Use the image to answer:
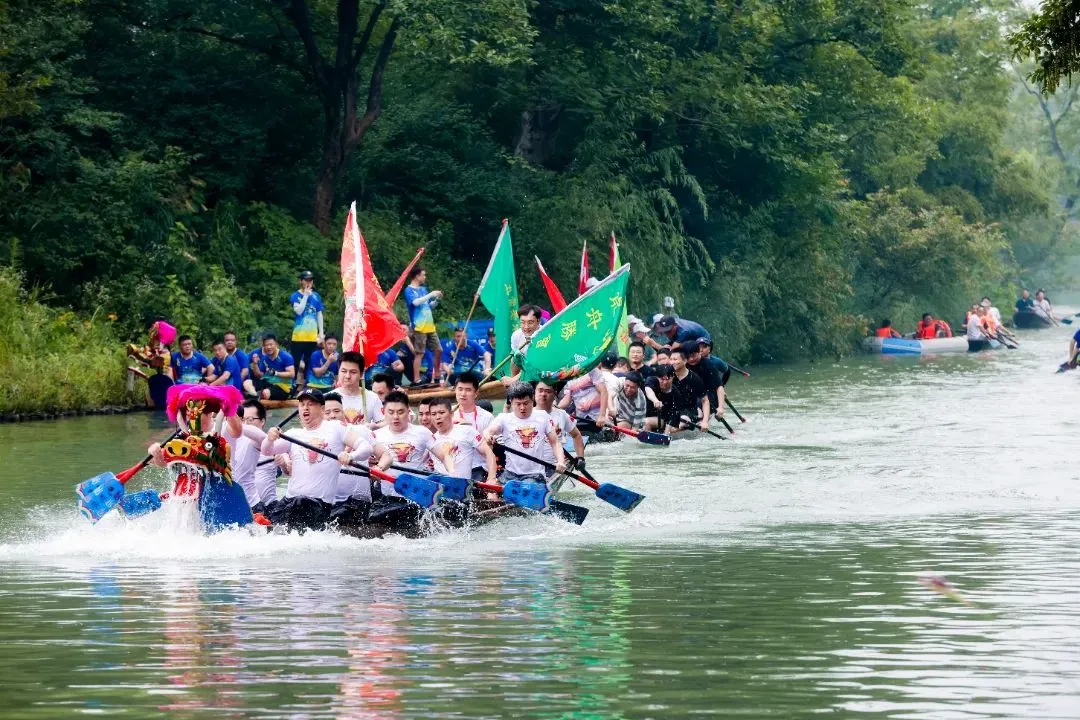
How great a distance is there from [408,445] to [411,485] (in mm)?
853

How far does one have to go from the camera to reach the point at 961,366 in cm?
4588

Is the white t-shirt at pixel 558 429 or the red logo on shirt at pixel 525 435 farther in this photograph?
the white t-shirt at pixel 558 429

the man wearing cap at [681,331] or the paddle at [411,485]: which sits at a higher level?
the man wearing cap at [681,331]

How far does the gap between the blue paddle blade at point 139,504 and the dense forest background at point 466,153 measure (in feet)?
44.9

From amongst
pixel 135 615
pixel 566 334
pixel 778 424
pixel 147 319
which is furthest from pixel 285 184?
pixel 135 615

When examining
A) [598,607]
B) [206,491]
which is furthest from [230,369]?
[598,607]

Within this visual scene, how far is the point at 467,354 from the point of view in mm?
32219

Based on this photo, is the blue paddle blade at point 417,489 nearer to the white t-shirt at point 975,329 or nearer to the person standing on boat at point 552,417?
the person standing on boat at point 552,417

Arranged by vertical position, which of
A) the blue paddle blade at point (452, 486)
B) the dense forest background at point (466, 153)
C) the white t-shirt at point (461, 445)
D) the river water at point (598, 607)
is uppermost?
the dense forest background at point (466, 153)

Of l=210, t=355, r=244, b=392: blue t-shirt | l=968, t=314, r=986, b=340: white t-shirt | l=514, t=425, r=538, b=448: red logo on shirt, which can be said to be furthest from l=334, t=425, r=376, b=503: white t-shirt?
l=968, t=314, r=986, b=340: white t-shirt

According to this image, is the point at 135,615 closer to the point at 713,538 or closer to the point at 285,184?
the point at 713,538

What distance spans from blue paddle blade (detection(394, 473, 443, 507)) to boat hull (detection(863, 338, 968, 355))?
39050mm

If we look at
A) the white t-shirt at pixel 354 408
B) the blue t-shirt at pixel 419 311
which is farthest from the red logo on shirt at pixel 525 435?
the blue t-shirt at pixel 419 311

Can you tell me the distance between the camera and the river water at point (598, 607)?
9.09 metres
